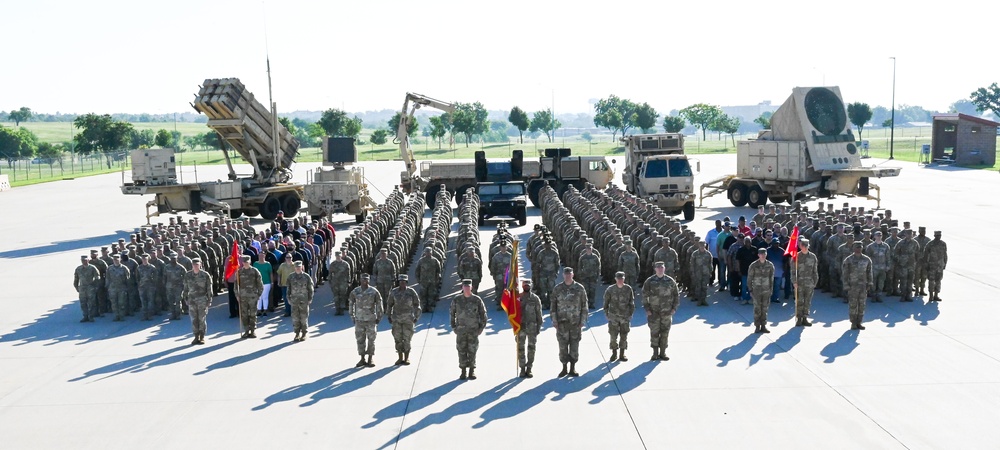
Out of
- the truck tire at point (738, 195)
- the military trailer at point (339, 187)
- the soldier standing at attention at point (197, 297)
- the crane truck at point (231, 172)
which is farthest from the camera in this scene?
the truck tire at point (738, 195)

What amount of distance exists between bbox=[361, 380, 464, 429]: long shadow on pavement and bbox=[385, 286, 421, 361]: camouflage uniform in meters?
→ 1.08

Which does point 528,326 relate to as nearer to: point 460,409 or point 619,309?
point 619,309

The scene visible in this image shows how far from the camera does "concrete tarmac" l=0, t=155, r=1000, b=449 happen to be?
32.0 ft

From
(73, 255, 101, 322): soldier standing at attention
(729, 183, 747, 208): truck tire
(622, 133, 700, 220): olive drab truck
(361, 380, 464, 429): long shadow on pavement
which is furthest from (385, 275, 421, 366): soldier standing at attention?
(729, 183, 747, 208): truck tire

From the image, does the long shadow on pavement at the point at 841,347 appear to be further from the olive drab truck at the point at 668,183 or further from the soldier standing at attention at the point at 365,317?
the olive drab truck at the point at 668,183

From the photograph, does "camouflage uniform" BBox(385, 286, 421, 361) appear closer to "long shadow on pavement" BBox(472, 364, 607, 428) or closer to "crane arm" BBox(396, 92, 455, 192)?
"long shadow on pavement" BBox(472, 364, 607, 428)

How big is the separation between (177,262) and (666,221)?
28.5 ft

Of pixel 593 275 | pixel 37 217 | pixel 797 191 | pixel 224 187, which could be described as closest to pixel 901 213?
pixel 797 191

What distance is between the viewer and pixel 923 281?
15984mm

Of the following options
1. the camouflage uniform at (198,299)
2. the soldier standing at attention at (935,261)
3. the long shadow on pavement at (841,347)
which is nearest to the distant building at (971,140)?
the soldier standing at attention at (935,261)

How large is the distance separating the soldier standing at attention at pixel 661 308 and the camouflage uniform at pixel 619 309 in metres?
0.32

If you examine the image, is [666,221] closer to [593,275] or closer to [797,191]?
[593,275]

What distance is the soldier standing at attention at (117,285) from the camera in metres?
15.4

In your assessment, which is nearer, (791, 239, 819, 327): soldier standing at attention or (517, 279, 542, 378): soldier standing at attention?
(517, 279, 542, 378): soldier standing at attention
